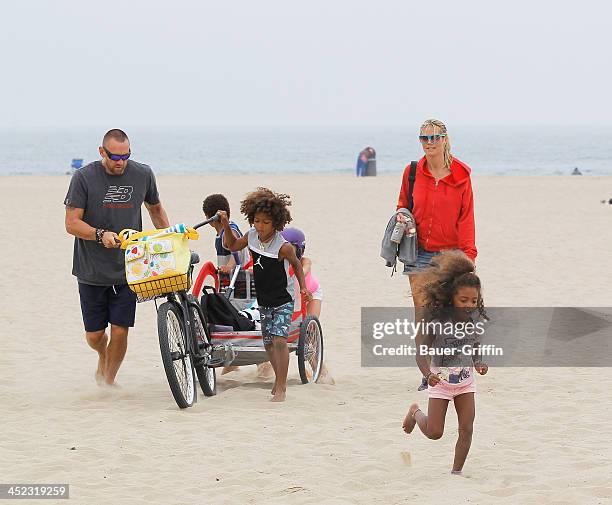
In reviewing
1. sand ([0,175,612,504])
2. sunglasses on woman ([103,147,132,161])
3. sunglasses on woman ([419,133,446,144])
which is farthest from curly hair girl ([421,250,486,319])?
sunglasses on woman ([103,147,132,161])

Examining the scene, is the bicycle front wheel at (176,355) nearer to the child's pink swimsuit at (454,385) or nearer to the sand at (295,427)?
the sand at (295,427)

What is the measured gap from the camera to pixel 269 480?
547 centimetres

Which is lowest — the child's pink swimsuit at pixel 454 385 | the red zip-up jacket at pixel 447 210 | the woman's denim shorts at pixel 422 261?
the child's pink swimsuit at pixel 454 385

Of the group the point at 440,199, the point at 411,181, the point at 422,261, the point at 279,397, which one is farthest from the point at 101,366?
the point at 440,199

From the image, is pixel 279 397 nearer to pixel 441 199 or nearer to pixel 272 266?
pixel 272 266

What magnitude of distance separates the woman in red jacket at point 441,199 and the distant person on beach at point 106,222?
70.2 inches

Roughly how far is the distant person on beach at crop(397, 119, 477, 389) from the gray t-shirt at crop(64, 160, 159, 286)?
5.79 feet

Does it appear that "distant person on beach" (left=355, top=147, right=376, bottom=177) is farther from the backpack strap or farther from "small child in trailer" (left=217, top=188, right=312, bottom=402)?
"small child in trailer" (left=217, top=188, right=312, bottom=402)

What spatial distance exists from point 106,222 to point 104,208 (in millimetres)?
94

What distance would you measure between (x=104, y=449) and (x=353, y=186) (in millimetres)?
28577

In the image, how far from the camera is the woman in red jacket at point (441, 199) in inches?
274

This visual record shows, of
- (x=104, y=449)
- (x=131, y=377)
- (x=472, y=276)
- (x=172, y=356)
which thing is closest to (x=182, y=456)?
(x=104, y=449)

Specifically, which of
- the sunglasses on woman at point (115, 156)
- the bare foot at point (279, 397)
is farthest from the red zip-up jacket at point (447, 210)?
the sunglasses on woman at point (115, 156)

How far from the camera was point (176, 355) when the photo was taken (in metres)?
6.79
